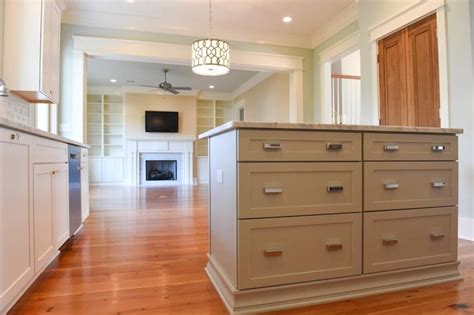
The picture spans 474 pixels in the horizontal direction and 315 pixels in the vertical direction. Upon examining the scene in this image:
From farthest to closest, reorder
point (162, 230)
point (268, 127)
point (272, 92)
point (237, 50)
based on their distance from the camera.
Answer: point (272, 92)
point (237, 50)
point (162, 230)
point (268, 127)

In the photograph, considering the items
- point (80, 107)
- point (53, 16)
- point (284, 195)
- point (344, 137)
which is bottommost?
point (284, 195)

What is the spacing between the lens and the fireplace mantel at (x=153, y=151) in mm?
9023

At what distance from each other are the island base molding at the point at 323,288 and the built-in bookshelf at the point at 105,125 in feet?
27.2

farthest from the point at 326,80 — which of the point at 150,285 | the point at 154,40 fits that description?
the point at 150,285

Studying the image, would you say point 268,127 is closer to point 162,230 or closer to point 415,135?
point 415,135

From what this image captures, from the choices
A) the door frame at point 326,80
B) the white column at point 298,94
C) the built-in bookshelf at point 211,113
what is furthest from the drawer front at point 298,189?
the built-in bookshelf at point 211,113

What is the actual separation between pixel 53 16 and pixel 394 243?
3.86 metres

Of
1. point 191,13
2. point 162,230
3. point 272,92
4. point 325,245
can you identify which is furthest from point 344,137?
point 272,92

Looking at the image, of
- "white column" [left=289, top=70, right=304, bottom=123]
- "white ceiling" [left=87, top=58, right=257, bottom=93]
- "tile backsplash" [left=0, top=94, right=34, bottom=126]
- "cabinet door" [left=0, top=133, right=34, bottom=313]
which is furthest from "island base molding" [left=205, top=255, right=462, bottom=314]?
"white ceiling" [left=87, top=58, right=257, bottom=93]

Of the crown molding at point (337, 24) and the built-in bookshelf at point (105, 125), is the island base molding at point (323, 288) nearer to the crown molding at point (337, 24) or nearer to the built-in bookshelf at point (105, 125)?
the crown molding at point (337, 24)

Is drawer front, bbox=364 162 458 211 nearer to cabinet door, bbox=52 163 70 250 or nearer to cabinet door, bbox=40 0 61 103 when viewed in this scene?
cabinet door, bbox=52 163 70 250

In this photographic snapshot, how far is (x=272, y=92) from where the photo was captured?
719 centimetres

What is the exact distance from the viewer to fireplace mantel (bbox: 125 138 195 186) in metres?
9.02

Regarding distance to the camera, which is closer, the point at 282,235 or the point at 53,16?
the point at 282,235
